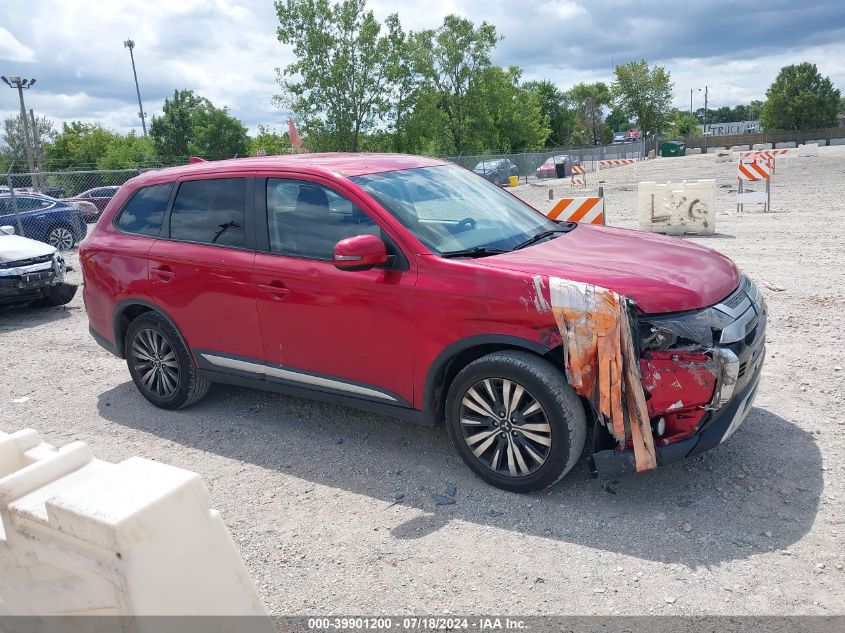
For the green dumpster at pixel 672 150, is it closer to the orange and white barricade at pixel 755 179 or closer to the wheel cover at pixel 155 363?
the orange and white barricade at pixel 755 179

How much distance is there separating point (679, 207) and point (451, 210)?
9628 mm

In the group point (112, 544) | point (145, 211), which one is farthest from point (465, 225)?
point (112, 544)

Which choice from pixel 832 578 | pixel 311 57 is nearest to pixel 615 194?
pixel 311 57

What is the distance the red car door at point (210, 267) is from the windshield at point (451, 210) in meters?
1.00

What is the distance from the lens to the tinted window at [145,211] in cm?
544

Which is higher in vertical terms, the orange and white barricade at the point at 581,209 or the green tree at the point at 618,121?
the green tree at the point at 618,121

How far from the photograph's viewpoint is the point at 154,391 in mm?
5637

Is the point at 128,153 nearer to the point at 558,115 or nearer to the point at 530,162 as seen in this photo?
the point at 530,162

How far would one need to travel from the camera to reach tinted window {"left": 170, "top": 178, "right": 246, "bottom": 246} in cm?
493

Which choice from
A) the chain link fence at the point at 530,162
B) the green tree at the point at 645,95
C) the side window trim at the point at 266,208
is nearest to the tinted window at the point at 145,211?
the side window trim at the point at 266,208

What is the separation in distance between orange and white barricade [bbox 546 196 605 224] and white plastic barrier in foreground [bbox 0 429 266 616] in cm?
734

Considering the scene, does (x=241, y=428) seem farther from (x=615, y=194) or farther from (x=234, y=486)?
(x=615, y=194)

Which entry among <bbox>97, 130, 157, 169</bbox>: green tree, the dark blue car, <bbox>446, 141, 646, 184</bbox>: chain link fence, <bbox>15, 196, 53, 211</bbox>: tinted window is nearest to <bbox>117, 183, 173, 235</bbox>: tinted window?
the dark blue car

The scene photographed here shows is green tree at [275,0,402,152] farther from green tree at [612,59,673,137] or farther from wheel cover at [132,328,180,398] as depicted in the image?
green tree at [612,59,673,137]
